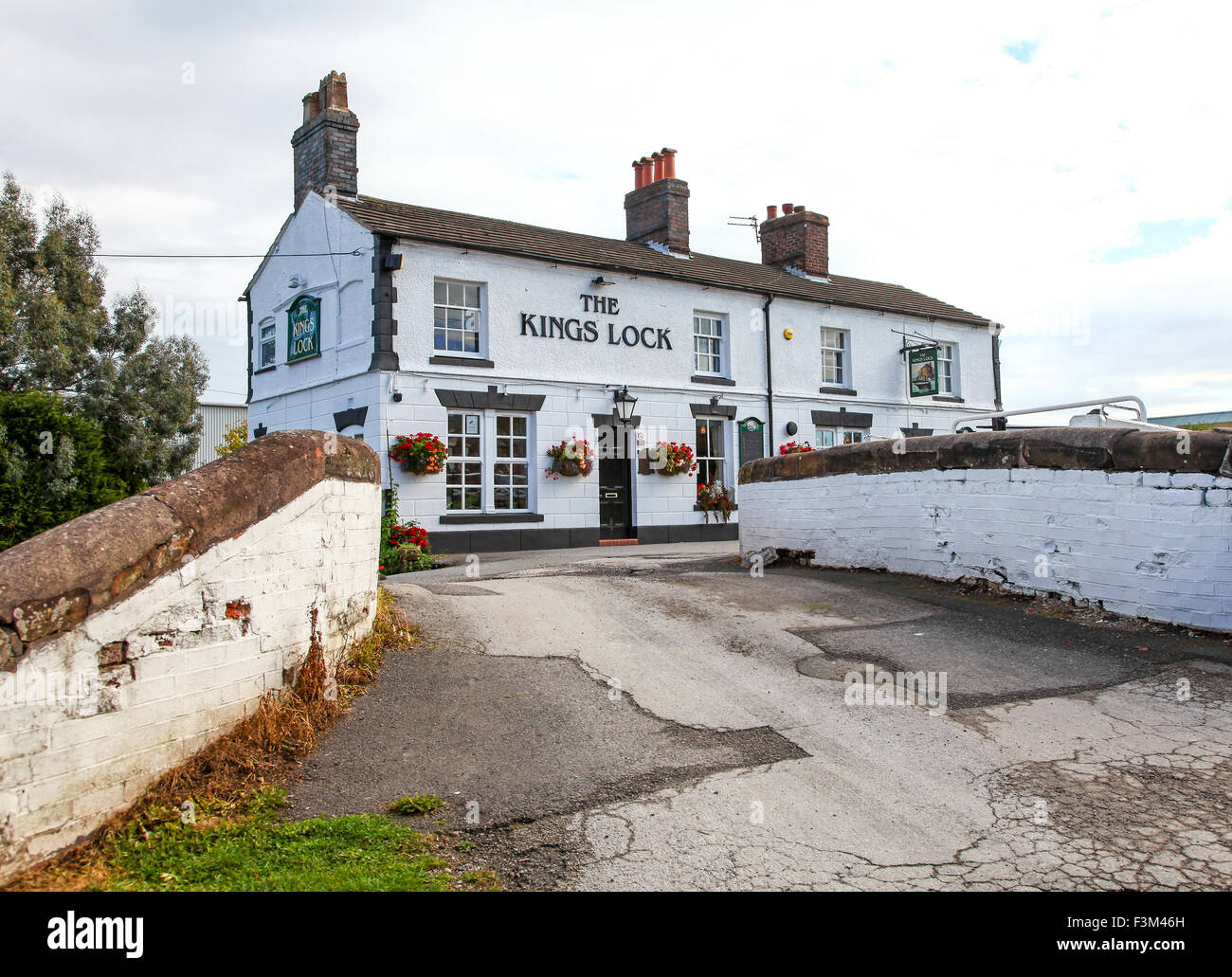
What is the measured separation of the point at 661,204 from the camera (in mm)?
21266

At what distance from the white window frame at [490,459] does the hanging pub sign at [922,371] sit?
415 inches

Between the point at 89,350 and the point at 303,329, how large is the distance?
6.43 metres

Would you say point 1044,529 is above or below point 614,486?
below

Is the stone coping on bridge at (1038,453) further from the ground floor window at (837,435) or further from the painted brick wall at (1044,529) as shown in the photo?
the ground floor window at (837,435)

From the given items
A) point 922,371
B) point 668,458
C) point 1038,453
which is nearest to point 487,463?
point 668,458

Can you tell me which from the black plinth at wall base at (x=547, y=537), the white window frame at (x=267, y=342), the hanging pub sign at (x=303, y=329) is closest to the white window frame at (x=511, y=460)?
the black plinth at wall base at (x=547, y=537)

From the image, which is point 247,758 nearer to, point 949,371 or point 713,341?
point 713,341

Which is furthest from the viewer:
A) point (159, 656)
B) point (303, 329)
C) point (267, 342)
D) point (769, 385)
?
point (769, 385)

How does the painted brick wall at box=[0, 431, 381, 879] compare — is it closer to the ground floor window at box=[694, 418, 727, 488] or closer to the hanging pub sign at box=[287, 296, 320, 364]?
the hanging pub sign at box=[287, 296, 320, 364]

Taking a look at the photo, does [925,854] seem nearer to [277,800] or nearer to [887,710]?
[887,710]

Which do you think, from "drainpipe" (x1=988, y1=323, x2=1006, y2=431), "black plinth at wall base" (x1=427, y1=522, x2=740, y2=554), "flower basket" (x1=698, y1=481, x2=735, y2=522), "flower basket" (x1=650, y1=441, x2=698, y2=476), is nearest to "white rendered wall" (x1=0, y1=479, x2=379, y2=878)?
"black plinth at wall base" (x1=427, y1=522, x2=740, y2=554)
